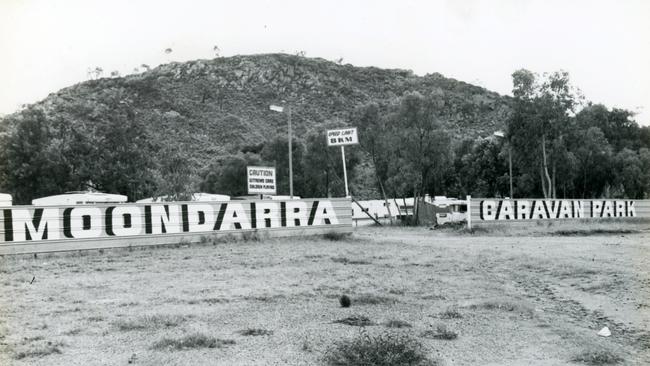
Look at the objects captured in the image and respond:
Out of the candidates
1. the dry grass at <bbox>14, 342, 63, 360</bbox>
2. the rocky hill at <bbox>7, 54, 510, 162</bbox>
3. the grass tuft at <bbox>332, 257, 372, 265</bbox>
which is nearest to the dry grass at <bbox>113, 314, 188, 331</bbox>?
the dry grass at <bbox>14, 342, 63, 360</bbox>

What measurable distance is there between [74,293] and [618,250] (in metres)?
14.4

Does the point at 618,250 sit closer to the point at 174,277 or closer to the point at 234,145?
the point at 174,277

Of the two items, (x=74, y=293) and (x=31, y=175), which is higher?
(x=31, y=175)

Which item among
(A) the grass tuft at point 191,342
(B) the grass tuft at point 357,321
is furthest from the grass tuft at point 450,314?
(A) the grass tuft at point 191,342

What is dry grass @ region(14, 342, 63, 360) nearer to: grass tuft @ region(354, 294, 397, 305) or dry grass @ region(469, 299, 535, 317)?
grass tuft @ region(354, 294, 397, 305)

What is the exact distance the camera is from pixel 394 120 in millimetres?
41562

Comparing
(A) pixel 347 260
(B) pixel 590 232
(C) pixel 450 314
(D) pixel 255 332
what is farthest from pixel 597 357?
(B) pixel 590 232

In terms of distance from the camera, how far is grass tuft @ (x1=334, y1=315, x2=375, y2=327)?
7414mm

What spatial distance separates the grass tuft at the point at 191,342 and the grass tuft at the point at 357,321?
164 cm

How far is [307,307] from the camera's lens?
8508 mm

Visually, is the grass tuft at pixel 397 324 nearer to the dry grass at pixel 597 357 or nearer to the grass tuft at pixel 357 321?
the grass tuft at pixel 357 321

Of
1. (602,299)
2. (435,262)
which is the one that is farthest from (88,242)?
(602,299)

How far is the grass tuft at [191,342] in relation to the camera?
6285 millimetres

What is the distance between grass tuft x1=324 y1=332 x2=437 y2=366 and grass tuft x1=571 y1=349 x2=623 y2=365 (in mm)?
1680
